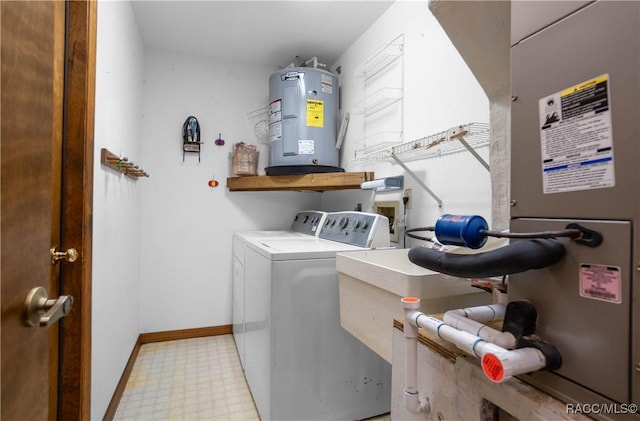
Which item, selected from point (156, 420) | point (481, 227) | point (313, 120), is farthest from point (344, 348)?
point (313, 120)

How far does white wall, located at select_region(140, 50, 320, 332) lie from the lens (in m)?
2.69

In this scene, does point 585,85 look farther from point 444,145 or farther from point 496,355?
point 444,145

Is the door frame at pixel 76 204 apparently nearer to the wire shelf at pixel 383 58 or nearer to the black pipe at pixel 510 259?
the black pipe at pixel 510 259

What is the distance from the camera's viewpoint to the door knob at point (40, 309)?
0.63m

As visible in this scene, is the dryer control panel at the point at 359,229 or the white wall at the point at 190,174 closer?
the white wall at the point at 190,174

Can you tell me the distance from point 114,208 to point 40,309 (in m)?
1.19

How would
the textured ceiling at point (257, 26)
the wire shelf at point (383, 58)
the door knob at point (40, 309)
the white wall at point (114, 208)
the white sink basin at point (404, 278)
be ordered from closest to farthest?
the door knob at point (40, 309), the white sink basin at point (404, 278), the white wall at point (114, 208), the wire shelf at point (383, 58), the textured ceiling at point (257, 26)

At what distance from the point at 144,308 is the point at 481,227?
2.85m

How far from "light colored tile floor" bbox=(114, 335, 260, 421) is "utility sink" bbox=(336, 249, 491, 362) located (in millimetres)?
1051

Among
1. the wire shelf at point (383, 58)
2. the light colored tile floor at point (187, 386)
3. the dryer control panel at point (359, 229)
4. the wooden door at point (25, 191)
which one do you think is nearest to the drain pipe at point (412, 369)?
the wooden door at point (25, 191)

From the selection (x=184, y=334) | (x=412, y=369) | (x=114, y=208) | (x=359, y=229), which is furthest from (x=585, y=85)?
(x=184, y=334)

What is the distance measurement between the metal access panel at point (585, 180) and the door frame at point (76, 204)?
1425 millimetres

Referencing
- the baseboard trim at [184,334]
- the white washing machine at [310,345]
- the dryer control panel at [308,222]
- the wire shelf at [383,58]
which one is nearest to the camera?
the white washing machine at [310,345]

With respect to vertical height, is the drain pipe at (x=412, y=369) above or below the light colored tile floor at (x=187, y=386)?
above
